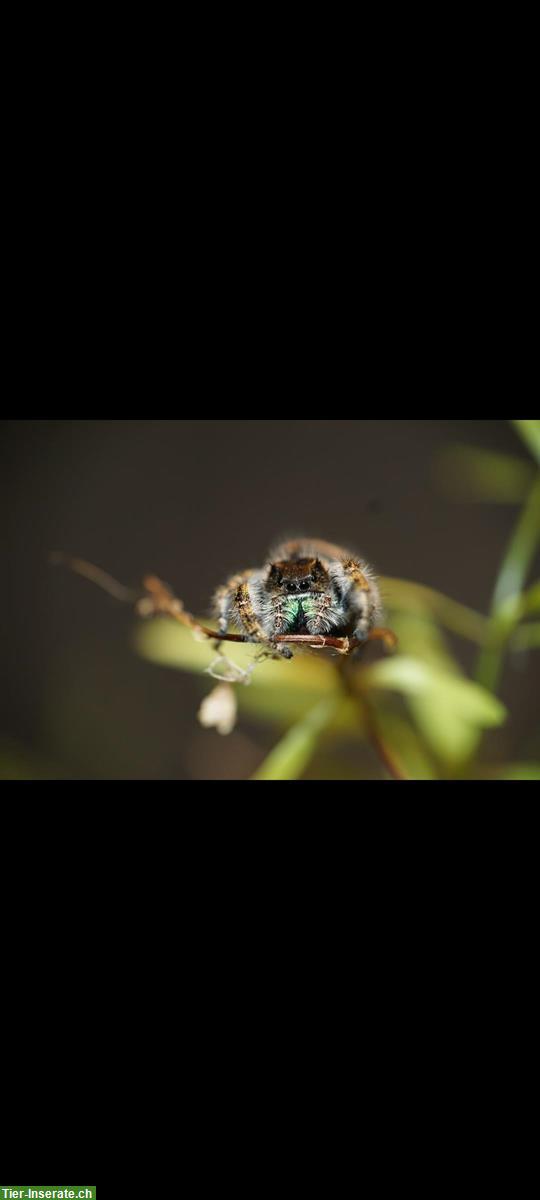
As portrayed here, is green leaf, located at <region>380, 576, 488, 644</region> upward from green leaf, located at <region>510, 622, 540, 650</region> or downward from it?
upward

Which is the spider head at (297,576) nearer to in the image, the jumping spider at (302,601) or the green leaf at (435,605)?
the jumping spider at (302,601)

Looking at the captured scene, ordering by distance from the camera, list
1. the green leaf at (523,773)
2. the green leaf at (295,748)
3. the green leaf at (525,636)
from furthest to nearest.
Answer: the green leaf at (525,636) < the green leaf at (523,773) < the green leaf at (295,748)

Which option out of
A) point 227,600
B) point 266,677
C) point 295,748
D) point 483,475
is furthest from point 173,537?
point 227,600

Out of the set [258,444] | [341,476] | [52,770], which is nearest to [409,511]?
[341,476]

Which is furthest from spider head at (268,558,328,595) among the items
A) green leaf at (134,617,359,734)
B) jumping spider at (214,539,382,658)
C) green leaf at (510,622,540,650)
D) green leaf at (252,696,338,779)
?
green leaf at (510,622,540,650)

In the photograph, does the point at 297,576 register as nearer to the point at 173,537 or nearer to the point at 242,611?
the point at 242,611

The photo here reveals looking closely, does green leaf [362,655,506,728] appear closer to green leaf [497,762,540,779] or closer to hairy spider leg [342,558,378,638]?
green leaf [497,762,540,779]

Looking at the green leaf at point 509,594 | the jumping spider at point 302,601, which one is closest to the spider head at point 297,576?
the jumping spider at point 302,601
